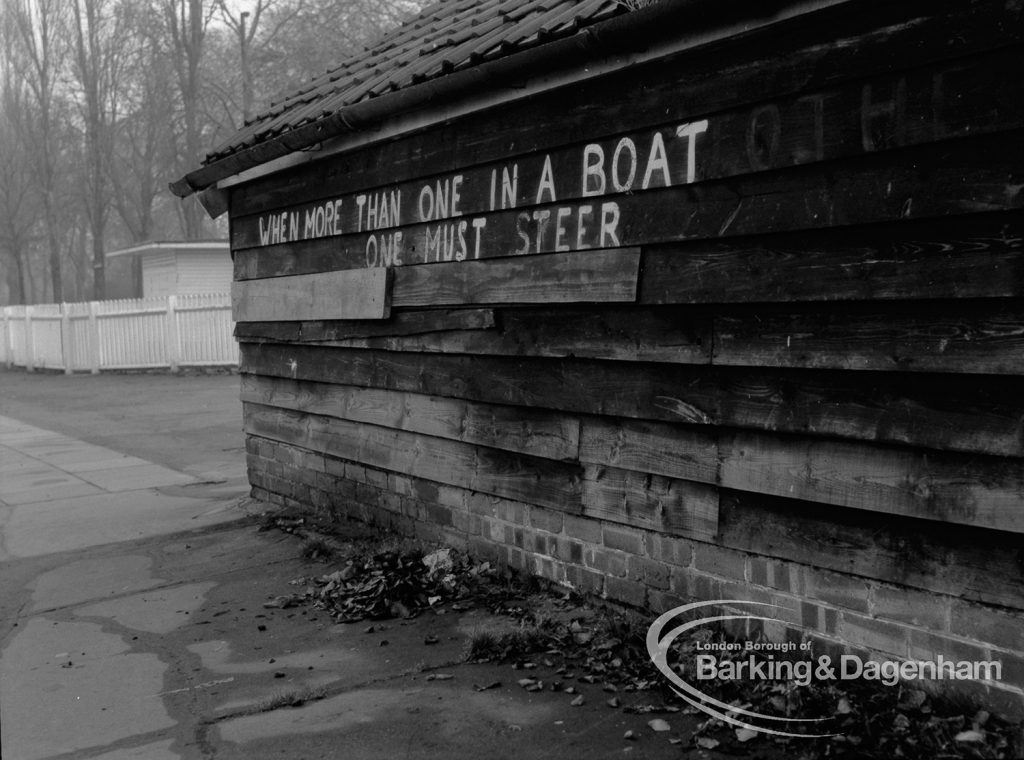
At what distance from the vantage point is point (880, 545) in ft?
12.0

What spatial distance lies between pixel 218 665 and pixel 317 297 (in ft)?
9.56

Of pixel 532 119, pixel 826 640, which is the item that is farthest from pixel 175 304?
pixel 826 640

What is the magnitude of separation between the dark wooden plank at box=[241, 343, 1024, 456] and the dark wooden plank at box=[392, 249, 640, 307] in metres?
0.33

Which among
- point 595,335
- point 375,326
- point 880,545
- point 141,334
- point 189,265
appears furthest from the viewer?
point 189,265

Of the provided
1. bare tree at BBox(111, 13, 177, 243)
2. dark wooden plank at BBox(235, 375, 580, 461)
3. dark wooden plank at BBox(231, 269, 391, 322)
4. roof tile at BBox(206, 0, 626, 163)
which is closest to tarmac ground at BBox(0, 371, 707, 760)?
dark wooden plank at BBox(235, 375, 580, 461)

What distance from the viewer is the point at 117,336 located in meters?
23.6

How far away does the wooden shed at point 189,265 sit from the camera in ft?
89.6

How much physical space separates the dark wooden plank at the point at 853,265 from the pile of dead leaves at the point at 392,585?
208 centimetres

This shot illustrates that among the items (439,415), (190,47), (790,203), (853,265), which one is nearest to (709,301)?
(790,203)

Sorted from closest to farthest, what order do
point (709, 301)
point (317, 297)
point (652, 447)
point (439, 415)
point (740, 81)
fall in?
point (740, 81) → point (709, 301) → point (652, 447) → point (439, 415) → point (317, 297)

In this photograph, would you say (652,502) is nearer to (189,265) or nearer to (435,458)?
(435,458)

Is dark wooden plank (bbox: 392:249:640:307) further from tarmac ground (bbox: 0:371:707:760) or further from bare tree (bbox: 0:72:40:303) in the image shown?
bare tree (bbox: 0:72:40:303)

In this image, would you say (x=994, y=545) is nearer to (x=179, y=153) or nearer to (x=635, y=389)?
(x=635, y=389)

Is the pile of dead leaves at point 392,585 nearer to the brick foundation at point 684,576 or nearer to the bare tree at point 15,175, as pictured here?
the brick foundation at point 684,576
